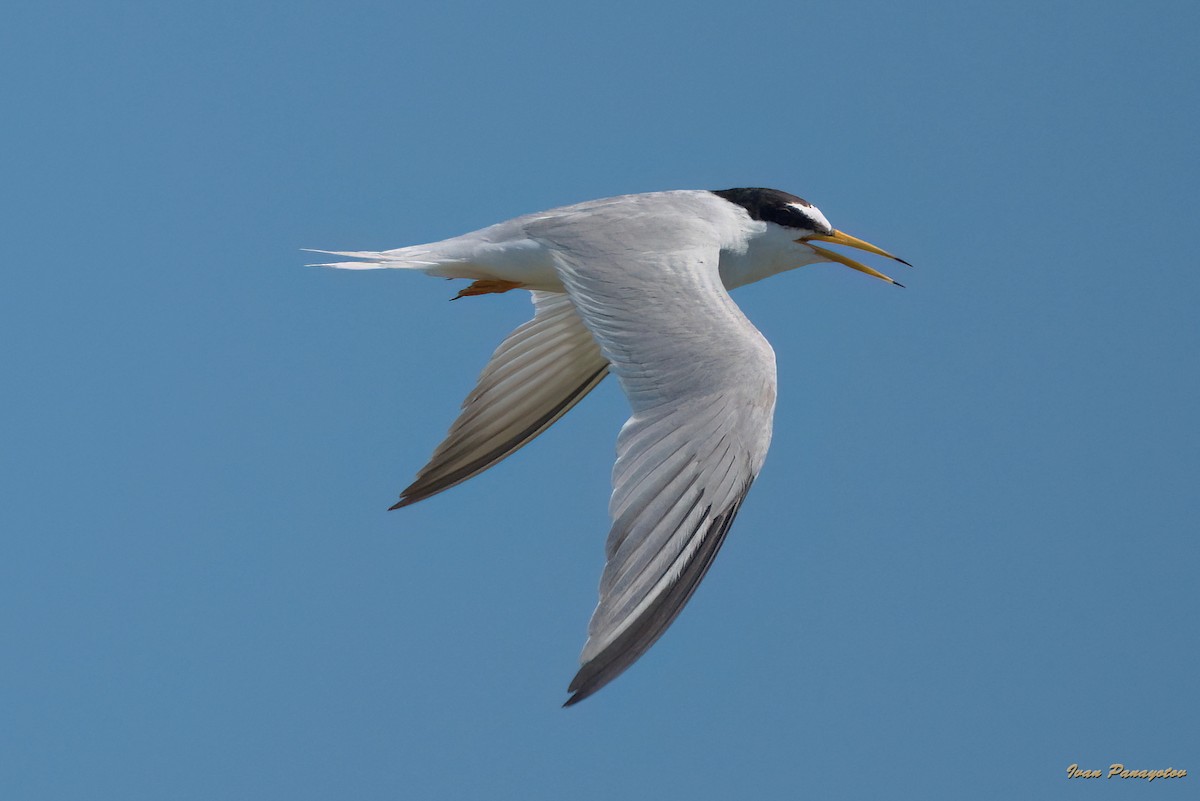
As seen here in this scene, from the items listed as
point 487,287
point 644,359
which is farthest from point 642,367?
point 487,287

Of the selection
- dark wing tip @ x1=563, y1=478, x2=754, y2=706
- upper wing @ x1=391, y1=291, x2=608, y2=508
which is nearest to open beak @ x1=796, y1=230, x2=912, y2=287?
upper wing @ x1=391, y1=291, x2=608, y2=508

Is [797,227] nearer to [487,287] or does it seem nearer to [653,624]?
[487,287]

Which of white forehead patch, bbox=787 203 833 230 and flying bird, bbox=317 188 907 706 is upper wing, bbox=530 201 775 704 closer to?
flying bird, bbox=317 188 907 706

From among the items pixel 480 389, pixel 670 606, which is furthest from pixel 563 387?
pixel 670 606

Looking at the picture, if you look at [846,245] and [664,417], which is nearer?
[664,417]

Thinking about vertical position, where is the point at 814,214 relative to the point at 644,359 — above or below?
above

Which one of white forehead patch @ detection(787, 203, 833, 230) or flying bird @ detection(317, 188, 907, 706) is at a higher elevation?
white forehead patch @ detection(787, 203, 833, 230)

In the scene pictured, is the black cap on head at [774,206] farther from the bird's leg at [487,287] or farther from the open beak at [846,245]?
the bird's leg at [487,287]

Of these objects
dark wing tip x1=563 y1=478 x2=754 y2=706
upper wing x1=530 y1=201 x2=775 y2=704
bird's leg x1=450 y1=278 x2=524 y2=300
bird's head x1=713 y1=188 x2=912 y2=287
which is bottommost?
dark wing tip x1=563 y1=478 x2=754 y2=706
